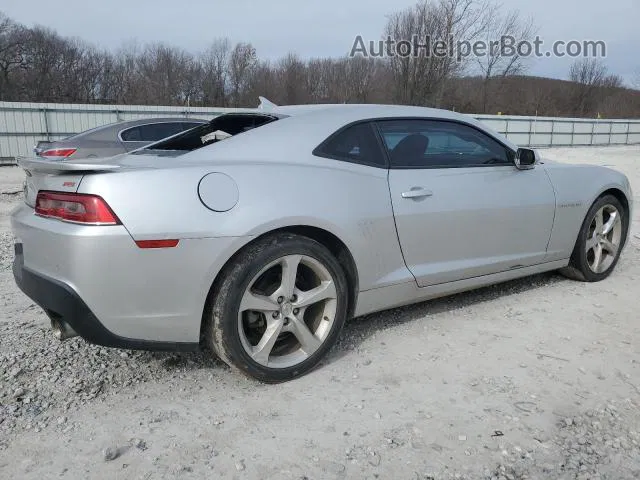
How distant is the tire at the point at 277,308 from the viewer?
257 centimetres

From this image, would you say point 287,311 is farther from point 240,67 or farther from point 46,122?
point 240,67

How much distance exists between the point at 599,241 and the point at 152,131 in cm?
672

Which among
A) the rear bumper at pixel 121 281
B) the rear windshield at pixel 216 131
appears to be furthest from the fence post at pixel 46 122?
the rear bumper at pixel 121 281

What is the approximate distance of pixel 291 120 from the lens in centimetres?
300

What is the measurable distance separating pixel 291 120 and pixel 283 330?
1.15 metres

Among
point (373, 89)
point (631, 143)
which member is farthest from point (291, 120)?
point (373, 89)

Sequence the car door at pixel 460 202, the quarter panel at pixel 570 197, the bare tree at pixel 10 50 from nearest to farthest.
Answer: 1. the car door at pixel 460 202
2. the quarter panel at pixel 570 197
3. the bare tree at pixel 10 50

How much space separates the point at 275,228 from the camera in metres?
2.64

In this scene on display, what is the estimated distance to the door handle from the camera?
10.3ft

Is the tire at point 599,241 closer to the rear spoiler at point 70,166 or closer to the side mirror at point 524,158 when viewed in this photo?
the side mirror at point 524,158

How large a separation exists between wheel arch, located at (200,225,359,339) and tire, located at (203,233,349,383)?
0.04 ft

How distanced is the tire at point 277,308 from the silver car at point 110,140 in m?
5.68

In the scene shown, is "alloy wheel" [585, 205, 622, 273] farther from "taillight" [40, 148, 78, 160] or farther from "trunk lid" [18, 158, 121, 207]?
"taillight" [40, 148, 78, 160]

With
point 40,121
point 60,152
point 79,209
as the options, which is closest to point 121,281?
point 79,209
